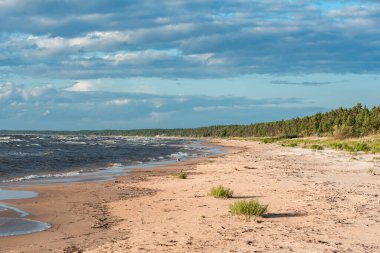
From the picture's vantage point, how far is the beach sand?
10297mm

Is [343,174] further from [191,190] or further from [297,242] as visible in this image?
[297,242]

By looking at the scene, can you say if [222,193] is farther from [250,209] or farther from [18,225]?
[18,225]

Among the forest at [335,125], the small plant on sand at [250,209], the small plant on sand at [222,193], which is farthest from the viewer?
the forest at [335,125]

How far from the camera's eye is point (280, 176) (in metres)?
24.7

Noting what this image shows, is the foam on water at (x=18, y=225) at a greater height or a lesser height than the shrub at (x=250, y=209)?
lesser

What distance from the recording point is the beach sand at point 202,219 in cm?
1030

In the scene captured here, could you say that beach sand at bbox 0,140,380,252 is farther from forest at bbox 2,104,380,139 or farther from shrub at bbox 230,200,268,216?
forest at bbox 2,104,380,139

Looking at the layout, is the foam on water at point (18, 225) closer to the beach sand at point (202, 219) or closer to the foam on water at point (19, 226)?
the foam on water at point (19, 226)

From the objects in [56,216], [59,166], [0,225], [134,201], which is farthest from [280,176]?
[59,166]

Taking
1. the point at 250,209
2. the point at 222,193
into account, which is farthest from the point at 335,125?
the point at 250,209

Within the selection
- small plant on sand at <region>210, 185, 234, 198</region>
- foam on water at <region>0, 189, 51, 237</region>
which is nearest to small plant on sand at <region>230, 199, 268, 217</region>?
small plant on sand at <region>210, 185, 234, 198</region>

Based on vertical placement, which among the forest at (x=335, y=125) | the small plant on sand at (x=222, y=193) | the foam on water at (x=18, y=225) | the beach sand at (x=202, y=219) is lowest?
the foam on water at (x=18, y=225)

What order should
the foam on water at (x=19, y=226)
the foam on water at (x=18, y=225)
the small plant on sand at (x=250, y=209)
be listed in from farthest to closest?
the small plant on sand at (x=250, y=209)
the foam on water at (x=18, y=225)
the foam on water at (x=19, y=226)

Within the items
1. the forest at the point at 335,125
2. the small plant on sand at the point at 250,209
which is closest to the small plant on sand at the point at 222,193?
the small plant on sand at the point at 250,209
